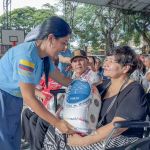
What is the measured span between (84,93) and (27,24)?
45.7 m

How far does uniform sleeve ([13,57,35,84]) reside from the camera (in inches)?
89.7

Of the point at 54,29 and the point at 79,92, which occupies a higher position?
the point at 54,29

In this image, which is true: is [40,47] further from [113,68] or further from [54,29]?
[113,68]

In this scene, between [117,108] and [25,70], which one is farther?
[117,108]

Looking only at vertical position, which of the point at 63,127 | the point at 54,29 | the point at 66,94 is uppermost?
the point at 54,29

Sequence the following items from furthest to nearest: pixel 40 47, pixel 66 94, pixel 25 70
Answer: pixel 66 94 < pixel 40 47 < pixel 25 70

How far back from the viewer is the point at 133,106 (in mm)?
2547

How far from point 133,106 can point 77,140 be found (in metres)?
0.43

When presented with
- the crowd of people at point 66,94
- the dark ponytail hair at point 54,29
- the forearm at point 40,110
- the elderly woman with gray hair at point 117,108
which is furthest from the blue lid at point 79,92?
the dark ponytail hair at point 54,29

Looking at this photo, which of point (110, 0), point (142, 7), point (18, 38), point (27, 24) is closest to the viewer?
point (18, 38)

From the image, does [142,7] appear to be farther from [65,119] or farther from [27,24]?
[27,24]

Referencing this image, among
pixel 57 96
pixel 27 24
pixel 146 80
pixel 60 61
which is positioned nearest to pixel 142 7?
pixel 146 80

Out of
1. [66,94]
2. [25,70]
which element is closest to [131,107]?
[66,94]

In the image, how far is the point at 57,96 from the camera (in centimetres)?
331
